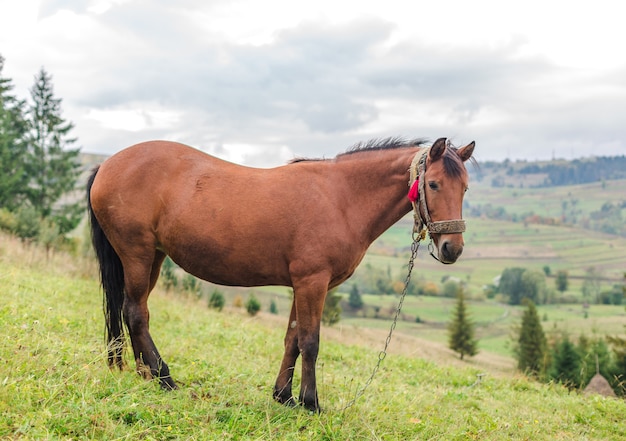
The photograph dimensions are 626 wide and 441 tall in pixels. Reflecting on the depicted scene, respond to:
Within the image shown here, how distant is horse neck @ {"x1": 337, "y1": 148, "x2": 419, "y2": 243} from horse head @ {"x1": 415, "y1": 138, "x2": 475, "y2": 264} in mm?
331

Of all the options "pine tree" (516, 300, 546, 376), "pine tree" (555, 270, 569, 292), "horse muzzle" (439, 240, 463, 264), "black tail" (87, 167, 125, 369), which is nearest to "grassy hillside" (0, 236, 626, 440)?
"black tail" (87, 167, 125, 369)

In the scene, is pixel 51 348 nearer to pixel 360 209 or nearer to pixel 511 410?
pixel 360 209

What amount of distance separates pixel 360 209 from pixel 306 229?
0.67m

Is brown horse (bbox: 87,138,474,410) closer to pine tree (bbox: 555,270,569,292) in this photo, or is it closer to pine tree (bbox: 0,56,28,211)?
pine tree (bbox: 0,56,28,211)

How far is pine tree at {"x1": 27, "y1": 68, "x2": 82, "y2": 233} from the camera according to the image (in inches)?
1561

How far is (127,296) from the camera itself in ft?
17.6

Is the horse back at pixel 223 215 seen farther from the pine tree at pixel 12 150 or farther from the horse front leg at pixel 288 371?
the pine tree at pixel 12 150

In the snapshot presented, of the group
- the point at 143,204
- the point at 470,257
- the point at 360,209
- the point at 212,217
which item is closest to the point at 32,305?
the point at 143,204

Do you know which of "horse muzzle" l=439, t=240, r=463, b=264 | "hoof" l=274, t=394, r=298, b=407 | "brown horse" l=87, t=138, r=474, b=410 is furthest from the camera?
"hoof" l=274, t=394, r=298, b=407

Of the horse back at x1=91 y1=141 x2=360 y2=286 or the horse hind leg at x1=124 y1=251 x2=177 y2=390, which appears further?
the horse hind leg at x1=124 y1=251 x2=177 y2=390

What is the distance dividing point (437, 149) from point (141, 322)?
11.8 ft

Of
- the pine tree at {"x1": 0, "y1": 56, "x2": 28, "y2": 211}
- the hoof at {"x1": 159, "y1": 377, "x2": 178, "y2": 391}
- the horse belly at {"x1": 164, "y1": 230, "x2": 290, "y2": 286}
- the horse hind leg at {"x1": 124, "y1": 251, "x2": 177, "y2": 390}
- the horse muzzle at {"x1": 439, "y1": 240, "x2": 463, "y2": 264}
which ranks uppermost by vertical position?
the pine tree at {"x1": 0, "y1": 56, "x2": 28, "y2": 211}

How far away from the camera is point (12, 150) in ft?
130

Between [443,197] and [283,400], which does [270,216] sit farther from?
[283,400]
